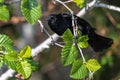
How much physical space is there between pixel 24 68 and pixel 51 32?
2870 mm

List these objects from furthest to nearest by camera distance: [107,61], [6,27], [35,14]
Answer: [6,27] → [107,61] → [35,14]

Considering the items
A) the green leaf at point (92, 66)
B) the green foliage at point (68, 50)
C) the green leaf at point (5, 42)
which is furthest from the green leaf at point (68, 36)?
the green leaf at point (5, 42)

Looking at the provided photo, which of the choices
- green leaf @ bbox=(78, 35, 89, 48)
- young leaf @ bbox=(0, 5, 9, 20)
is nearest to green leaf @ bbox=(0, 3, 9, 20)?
young leaf @ bbox=(0, 5, 9, 20)

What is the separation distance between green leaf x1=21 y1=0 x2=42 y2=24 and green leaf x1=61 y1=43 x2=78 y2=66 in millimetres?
193

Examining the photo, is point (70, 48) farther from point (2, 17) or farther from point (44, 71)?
point (44, 71)

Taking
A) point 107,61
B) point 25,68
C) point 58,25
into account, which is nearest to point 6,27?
point 107,61

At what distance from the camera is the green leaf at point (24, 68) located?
61.4 inches

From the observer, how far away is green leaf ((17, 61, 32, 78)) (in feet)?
5.11


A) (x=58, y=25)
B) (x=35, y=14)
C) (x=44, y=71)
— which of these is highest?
(x=35, y=14)

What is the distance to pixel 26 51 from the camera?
1583 millimetres

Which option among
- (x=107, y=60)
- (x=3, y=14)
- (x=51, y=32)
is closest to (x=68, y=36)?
(x=3, y=14)

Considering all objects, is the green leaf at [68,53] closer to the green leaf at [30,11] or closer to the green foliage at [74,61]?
the green foliage at [74,61]

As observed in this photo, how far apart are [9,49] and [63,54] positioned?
208mm

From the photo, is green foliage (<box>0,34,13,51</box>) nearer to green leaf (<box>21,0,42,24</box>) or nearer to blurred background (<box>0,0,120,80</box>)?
green leaf (<box>21,0,42,24</box>)
